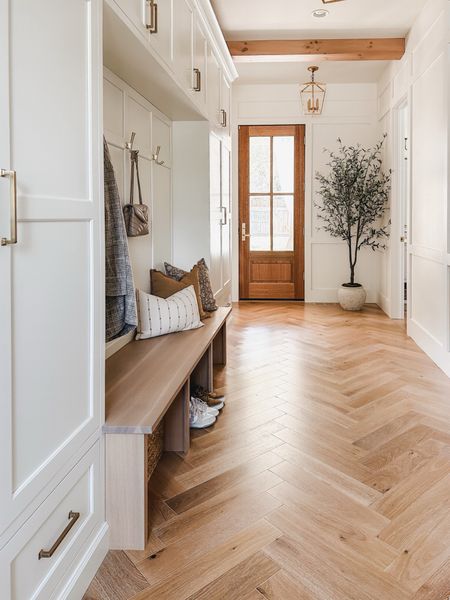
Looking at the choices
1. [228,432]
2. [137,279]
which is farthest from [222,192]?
[228,432]

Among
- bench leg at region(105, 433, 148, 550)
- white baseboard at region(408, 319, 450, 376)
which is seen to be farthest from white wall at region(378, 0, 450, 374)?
bench leg at region(105, 433, 148, 550)

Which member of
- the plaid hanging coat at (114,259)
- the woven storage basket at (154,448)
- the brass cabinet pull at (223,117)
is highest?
the brass cabinet pull at (223,117)

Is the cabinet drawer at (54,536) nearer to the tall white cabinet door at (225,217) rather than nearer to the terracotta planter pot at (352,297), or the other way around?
the tall white cabinet door at (225,217)

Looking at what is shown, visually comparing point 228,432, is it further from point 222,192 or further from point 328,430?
point 222,192

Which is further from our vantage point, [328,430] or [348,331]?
[348,331]

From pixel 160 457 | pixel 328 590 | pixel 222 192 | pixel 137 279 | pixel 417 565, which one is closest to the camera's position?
pixel 328 590

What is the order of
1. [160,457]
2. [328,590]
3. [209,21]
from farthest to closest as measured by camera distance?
[209,21] < [160,457] < [328,590]

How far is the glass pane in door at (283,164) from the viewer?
695cm

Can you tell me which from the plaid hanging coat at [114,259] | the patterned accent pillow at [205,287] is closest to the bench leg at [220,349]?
the patterned accent pillow at [205,287]

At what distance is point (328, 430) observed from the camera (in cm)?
269

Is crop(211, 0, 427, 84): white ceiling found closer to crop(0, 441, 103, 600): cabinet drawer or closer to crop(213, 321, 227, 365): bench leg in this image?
crop(213, 321, 227, 365): bench leg

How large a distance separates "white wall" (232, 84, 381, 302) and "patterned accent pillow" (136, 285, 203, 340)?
397 cm

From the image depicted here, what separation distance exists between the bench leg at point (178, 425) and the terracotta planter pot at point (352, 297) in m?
4.22

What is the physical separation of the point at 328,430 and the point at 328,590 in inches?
47.6
